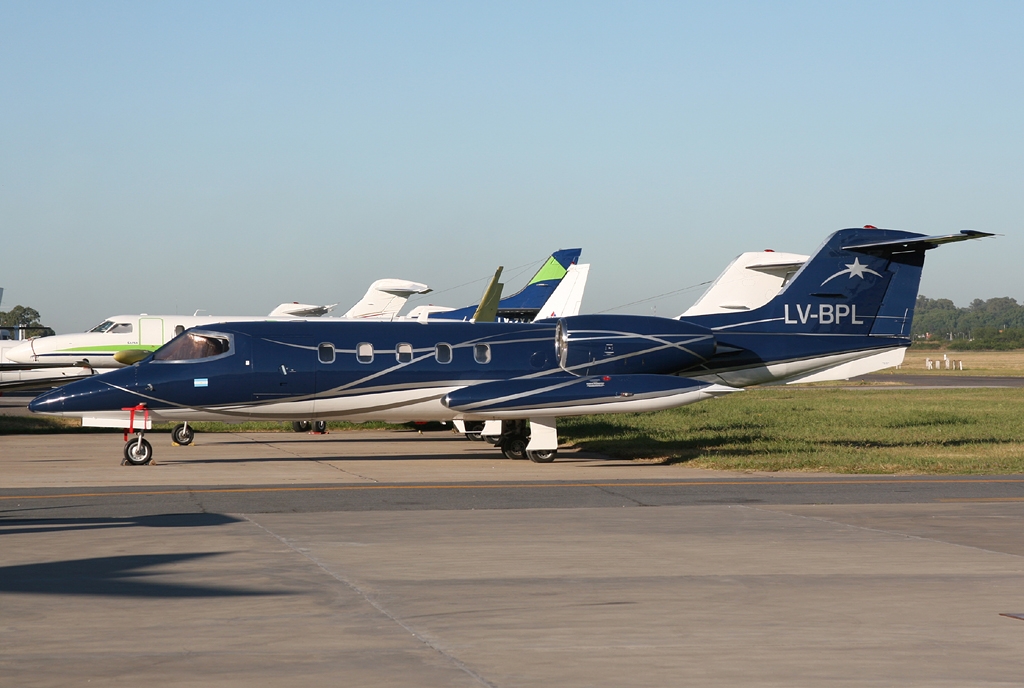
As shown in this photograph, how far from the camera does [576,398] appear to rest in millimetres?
21719

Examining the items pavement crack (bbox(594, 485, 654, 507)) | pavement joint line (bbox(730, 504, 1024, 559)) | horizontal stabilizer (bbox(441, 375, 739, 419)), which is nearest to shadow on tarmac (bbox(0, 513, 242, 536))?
pavement crack (bbox(594, 485, 654, 507))

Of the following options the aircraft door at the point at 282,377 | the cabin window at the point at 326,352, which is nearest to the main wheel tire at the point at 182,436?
the aircraft door at the point at 282,377

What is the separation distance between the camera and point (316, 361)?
21859 mm

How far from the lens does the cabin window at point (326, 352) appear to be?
21.9 m

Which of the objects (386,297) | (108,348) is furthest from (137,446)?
(386,297)

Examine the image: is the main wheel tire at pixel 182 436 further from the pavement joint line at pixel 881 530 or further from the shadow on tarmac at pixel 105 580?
the shadow on tarmac at pixel 105 580

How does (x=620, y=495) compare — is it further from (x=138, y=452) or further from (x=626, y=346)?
(x=138, y=452)

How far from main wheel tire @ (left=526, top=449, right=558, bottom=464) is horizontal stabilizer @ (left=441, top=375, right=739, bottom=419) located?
1.14 meters

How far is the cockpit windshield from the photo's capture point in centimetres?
2148

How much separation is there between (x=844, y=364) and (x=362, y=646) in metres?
19.0

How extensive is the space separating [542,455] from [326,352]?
480cm

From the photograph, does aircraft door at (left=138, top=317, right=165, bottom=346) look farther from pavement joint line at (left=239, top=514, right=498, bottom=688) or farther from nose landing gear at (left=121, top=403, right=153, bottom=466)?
pavement joint line at (left=239, top=514, right=498, bottom=688)

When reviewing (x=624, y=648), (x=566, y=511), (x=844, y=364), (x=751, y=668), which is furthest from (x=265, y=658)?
(x=844, y=364)

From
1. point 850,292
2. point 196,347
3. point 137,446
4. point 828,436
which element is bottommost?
point 828,436
